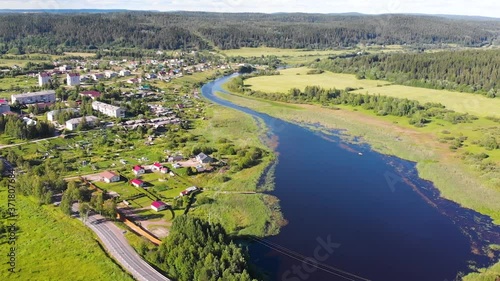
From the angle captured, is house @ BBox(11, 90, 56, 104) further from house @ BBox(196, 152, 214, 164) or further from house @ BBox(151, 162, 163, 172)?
house @ BBox(196, 152, 214, 164)

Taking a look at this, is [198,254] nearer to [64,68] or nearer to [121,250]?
[121,250]

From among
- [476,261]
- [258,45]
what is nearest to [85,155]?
[476,261]

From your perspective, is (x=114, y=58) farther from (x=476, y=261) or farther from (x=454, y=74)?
(x=476, y=261)

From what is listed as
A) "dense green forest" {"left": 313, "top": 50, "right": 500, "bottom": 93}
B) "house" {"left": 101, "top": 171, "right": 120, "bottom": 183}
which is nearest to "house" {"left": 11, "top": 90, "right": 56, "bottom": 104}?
"house" {"left": 101, "top": 171, "right": 120, "bottom": 183}

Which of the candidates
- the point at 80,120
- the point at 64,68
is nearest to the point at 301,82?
the point at 80,120

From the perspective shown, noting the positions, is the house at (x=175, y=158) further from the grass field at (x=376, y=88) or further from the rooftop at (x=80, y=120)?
the grass field at (x=376, y=88)

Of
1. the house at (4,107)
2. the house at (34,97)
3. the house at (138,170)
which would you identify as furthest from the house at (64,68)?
the house at (138,170)
